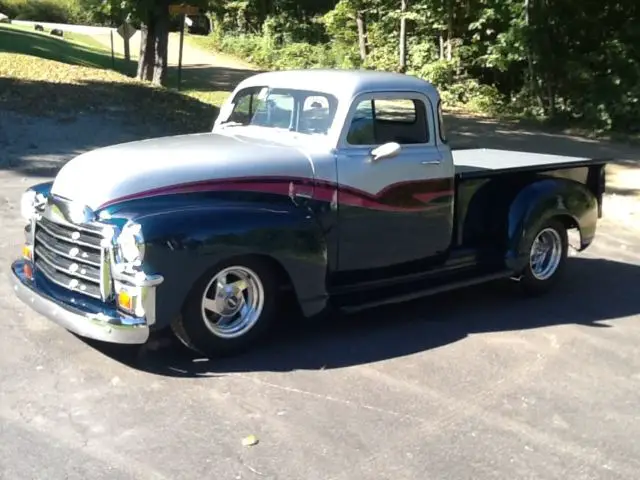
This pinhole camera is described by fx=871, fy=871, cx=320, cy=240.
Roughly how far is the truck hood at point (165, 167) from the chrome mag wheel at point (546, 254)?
8.35 feet

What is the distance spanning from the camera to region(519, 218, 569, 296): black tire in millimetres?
7176

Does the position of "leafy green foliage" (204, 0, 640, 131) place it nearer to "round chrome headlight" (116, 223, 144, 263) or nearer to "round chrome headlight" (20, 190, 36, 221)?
"round chrome headlight" (20, 190, 36, 221)

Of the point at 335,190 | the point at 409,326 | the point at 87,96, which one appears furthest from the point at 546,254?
the point at 87,96

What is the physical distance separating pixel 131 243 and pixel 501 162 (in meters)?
3.97

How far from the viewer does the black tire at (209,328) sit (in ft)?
17.2

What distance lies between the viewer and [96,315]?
503 centimetres

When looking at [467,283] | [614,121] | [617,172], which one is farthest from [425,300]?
[614,121]

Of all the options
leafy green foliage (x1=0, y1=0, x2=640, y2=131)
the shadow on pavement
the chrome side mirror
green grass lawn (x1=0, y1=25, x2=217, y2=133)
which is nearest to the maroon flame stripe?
the chrome side mirror

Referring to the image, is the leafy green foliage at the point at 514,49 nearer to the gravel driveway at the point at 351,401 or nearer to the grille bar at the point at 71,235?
the grille bar at the point at 71,235

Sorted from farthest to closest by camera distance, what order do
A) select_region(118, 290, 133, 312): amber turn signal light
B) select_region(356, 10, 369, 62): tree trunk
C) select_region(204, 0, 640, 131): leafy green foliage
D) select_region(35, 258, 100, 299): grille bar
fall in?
select_region(356, 10, 369, 62): tree trunk < select_region(204, 0, 640, 131): leafy green foliage < select_region(35, 258, 100, 299): grille bar < select_region(118, 290, 133, 312): amber turn signal light

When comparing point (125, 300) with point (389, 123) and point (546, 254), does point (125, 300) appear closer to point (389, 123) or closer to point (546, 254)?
point (389, 123)

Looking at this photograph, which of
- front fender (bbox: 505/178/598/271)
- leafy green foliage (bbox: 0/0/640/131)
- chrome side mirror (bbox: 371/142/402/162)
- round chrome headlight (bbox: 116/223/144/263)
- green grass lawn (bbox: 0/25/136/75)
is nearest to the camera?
round chrome headlight (bbox: 116/223/144/263)

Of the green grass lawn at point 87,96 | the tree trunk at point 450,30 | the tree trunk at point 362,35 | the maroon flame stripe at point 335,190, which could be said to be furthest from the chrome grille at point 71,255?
the tree trunk at point 362,35

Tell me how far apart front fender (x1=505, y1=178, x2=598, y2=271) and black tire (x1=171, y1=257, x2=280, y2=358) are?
7.26ft
